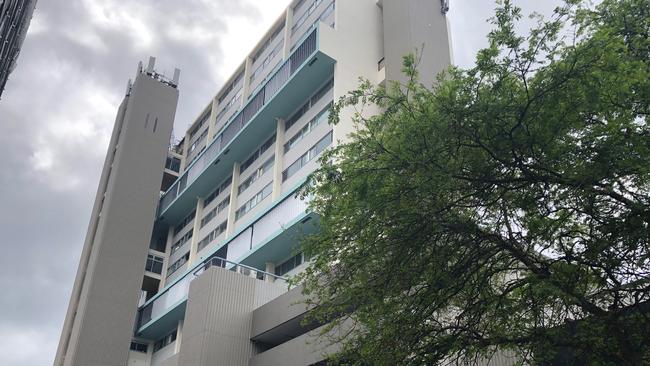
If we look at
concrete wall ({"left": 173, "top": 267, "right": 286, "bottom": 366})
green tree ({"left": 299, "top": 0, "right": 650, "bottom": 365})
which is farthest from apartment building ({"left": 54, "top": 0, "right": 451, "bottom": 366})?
green tree ({"left": 299, "top": 0, "right": 650, "bottom": 365})

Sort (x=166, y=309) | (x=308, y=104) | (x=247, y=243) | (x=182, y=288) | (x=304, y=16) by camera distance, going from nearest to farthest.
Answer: (x=182, y=288)
(x=247, y=243)
(x=166, y=309)
(x=308, y=104)
(x=304, y=16)

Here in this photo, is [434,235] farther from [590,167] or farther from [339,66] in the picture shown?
[339,66]

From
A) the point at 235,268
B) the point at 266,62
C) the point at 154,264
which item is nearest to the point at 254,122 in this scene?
the point at 266,62


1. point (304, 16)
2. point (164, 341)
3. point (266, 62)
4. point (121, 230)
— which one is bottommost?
point (164, 341)

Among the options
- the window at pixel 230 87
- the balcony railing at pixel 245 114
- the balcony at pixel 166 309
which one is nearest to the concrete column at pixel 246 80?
the window at pixel 230 87

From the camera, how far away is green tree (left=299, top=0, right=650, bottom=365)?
8.54 meters

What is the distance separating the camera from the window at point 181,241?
42562 millimetres

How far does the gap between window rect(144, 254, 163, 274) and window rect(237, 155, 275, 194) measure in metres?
10.3

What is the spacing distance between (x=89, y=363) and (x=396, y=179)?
27.2 m

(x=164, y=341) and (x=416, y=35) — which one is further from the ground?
(x=416, y=35)

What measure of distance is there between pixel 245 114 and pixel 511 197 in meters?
27.5

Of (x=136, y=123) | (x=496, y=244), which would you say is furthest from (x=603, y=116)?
(x=136, y=123)

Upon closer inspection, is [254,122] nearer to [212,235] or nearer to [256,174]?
[256,174]

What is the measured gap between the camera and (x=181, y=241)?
4350 cm
